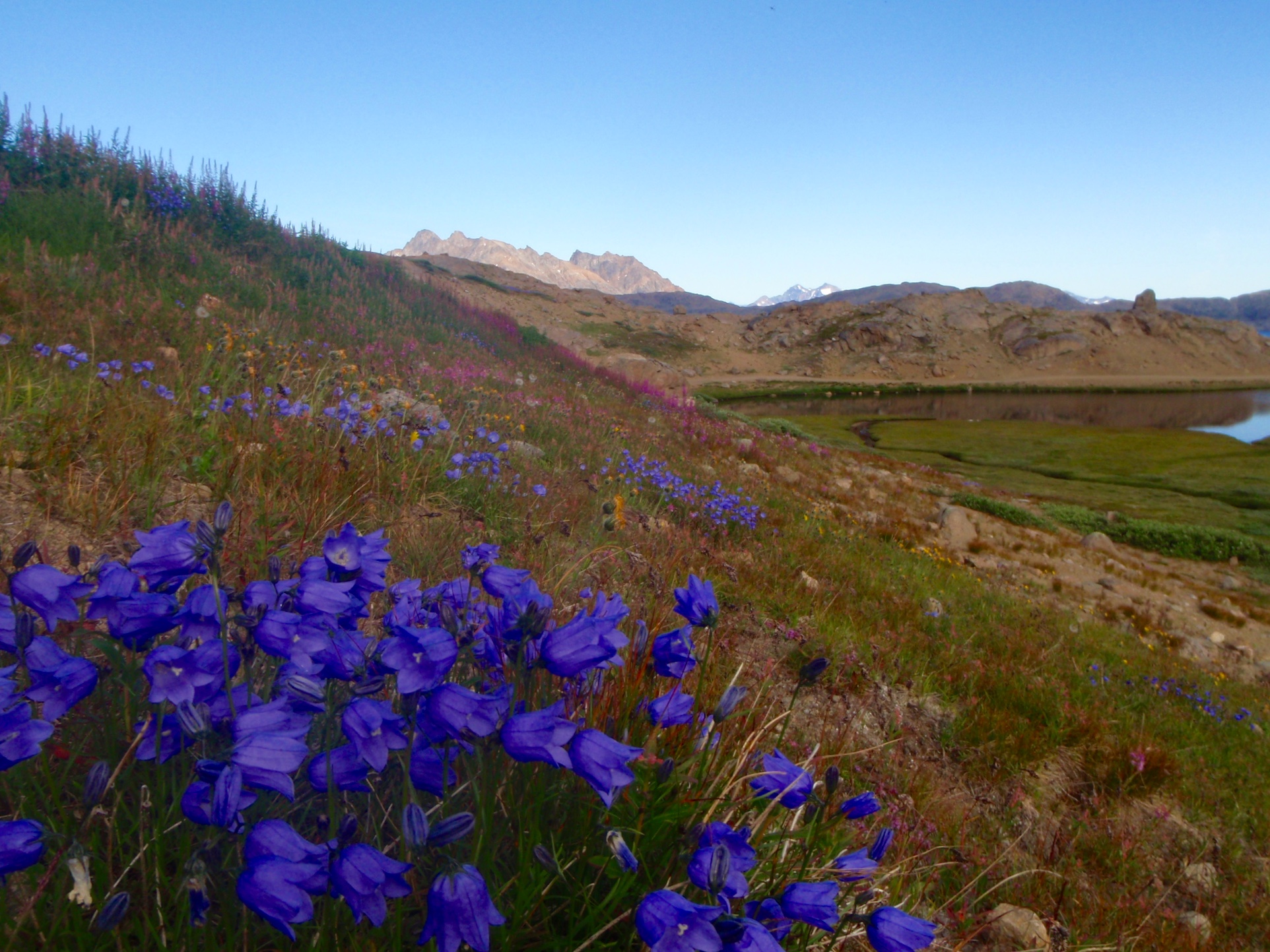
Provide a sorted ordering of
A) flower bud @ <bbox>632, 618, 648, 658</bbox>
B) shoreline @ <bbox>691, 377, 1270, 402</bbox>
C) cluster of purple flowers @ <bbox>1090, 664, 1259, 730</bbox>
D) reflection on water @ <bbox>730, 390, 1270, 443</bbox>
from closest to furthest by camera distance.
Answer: flower bud @ <bbox>632, 618, 648, 658</bbox> → cluster of purple flowers @ <bbox>1090, 664, 1259, 730</bbox> → reflection on water @ <bbox>730, 390, 1270, 443</bbox> → shoreline @ <bbox>691, 377, 1270, 402</bbox>

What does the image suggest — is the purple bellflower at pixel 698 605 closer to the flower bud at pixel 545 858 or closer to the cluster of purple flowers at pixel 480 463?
the flower bud at pixel 545 858

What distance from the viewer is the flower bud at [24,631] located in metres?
0.99

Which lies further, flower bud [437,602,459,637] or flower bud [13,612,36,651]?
flower bud [437,602,459,637]

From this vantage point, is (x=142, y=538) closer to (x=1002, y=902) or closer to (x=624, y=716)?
(x=624, y=716)

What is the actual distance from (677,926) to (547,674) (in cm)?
57

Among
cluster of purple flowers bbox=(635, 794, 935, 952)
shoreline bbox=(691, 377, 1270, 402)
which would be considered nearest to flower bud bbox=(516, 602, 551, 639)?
cluster of purple flowers bbox=(635, 794, 935, 952)

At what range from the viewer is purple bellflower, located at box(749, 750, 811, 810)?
1.40 m

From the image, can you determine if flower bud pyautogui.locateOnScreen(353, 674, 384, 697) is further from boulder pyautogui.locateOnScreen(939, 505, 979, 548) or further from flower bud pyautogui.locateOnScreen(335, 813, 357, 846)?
boulder pyautogui.locateOnScreen(939, 505, 979, 548)

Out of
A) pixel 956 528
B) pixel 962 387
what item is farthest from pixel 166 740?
pixel 962 387

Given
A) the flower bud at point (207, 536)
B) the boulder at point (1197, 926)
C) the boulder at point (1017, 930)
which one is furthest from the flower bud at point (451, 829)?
the boulder at point (1197, 926)

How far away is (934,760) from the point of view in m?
3.68

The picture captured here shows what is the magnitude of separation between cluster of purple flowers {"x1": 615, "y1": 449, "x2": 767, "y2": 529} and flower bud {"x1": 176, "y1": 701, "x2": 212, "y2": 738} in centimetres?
513

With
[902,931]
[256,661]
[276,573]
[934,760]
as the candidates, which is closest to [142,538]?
[276,573]

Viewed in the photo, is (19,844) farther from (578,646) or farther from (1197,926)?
(1197,926)
